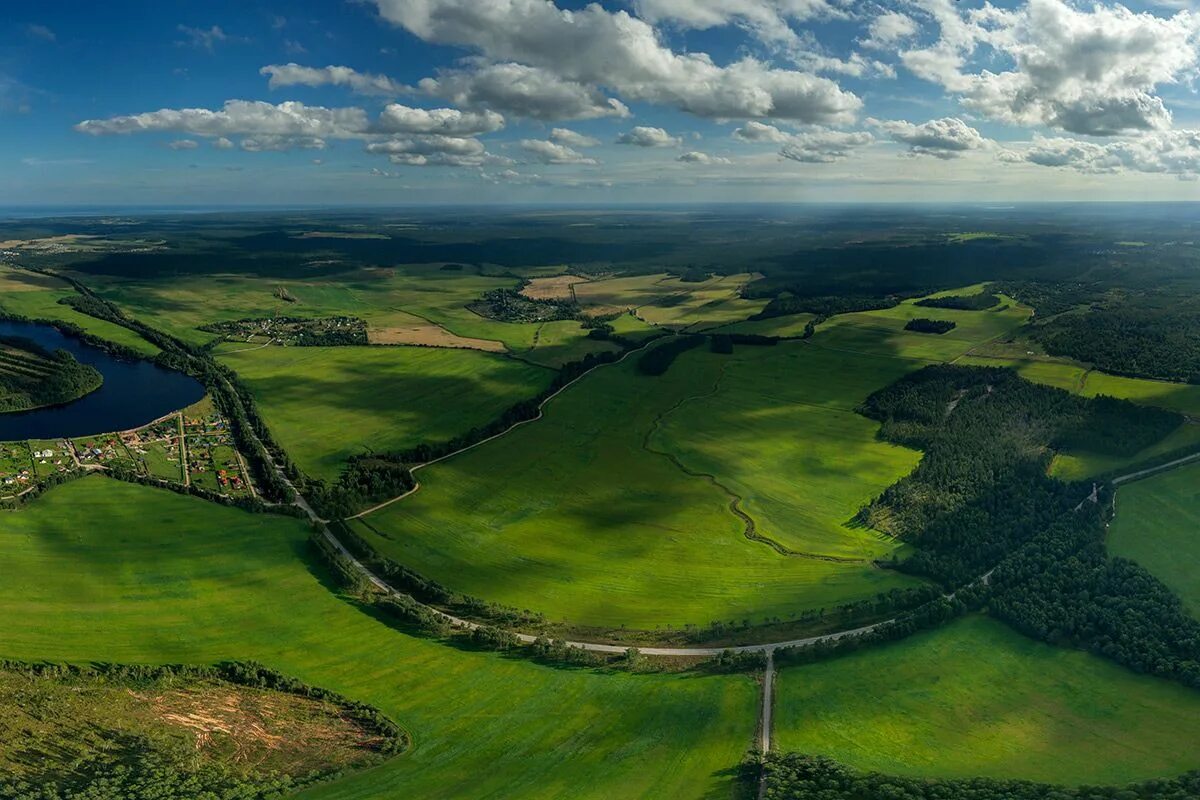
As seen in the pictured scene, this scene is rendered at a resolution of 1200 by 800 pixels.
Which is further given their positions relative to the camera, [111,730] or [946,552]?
[946,552]

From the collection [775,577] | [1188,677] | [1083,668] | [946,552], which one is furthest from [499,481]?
[1188,677]

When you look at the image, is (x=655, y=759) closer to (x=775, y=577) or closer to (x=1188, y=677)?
(x=775, y=577)

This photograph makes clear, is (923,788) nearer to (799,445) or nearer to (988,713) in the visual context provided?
(988,713)

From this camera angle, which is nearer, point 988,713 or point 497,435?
point 988,713

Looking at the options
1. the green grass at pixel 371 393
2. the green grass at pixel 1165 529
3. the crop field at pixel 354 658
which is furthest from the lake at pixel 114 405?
the green grass at pixel 1165 529

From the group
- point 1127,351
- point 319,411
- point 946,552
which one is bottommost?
point 946,552

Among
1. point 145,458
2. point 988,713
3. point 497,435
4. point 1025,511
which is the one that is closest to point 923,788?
point 988,713

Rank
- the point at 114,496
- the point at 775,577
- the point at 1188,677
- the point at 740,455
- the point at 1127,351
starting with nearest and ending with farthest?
the point at 1188,677 < the point at 775,577 < the point at 114,496 < the point at 740,455 < the point at 1127,351

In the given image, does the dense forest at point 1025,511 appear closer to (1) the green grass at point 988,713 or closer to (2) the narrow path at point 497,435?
(1) the green grass at point 988,713
